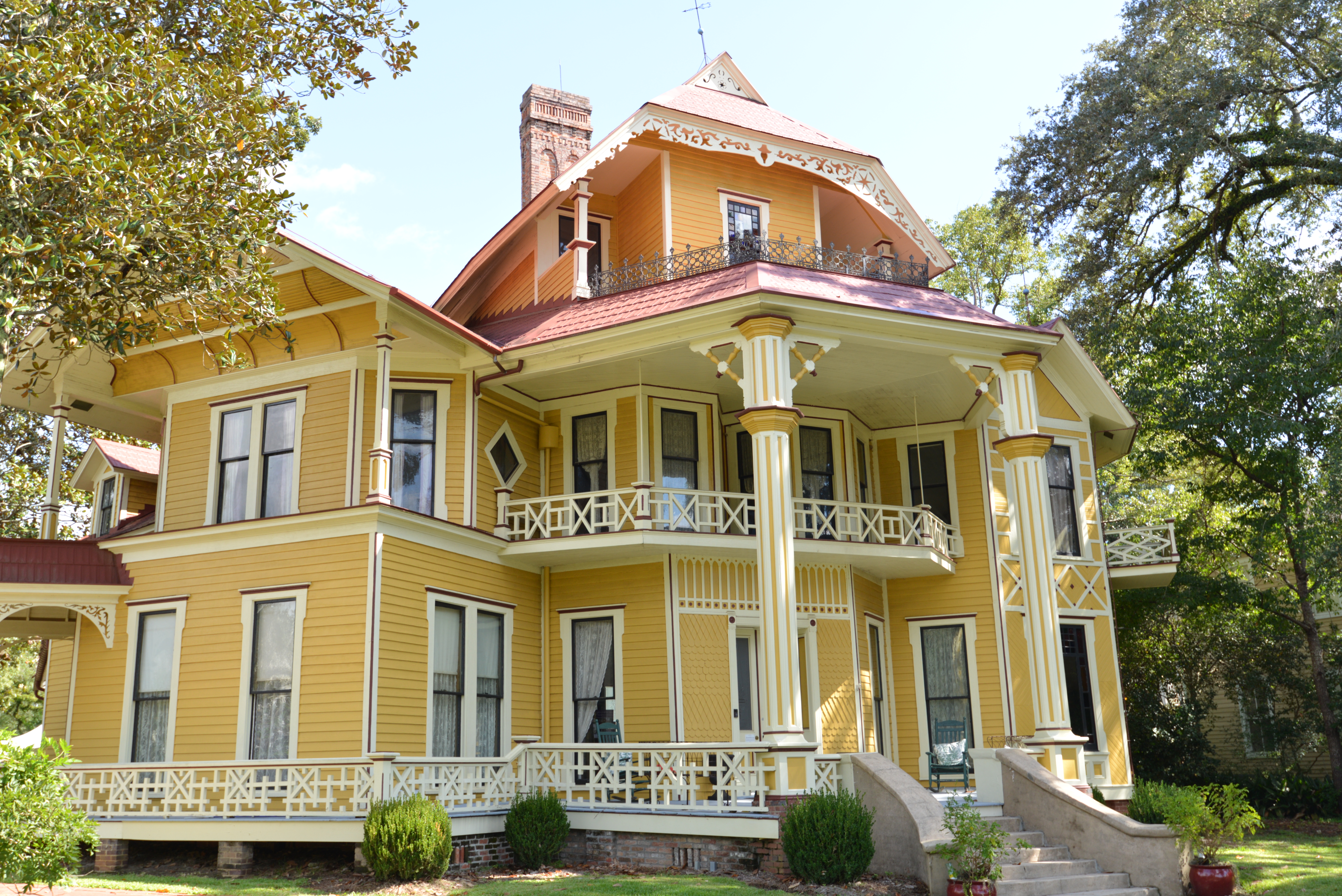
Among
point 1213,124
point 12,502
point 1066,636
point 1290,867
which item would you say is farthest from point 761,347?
point 12,502

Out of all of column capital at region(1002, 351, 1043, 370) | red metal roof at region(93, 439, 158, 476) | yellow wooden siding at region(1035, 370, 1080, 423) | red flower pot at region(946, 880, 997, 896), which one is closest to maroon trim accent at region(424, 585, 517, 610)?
red flower pot at region(946, 880, 997, 896)

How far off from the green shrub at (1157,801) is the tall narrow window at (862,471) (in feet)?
21.1

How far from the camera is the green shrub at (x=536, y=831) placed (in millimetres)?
13711

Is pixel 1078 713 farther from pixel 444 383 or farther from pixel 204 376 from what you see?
pixel 204 376

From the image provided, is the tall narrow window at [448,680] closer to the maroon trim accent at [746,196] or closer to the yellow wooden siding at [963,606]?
the yellow wooden siding at [963,606]

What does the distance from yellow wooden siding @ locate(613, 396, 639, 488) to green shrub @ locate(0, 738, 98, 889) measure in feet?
31.8

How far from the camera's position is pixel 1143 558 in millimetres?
20906

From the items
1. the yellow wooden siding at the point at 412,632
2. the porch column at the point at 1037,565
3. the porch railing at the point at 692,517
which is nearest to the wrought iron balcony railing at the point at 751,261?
the porch column at the point at 1037,565

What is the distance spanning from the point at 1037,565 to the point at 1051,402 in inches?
234

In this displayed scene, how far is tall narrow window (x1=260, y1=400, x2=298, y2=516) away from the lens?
16.3m

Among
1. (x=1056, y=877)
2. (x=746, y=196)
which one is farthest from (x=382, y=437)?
(x=1056, y=877)

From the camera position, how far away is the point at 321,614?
1456 centimetres

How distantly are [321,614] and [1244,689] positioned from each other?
21042 mm

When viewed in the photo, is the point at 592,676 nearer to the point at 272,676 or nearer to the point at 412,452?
the point at 412,452
